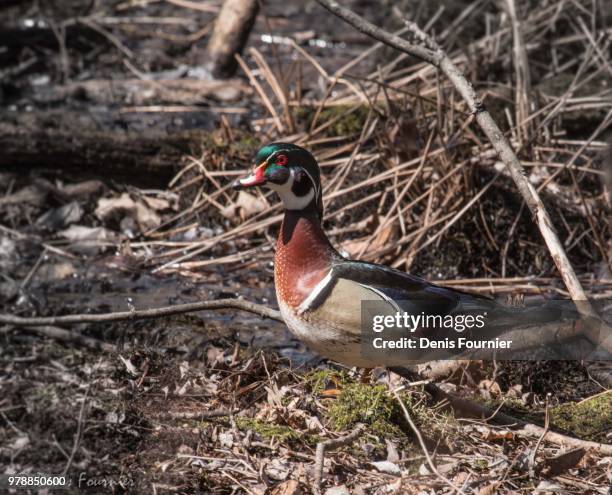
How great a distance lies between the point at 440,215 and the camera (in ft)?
17.1

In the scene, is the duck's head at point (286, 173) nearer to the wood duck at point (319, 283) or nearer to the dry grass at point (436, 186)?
the wood duck at point (319, 283)

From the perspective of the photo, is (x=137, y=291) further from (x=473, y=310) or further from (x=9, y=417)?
(x=473, y=310)

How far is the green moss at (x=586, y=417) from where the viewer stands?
3468mm

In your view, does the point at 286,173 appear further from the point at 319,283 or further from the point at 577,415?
the point at 577,415

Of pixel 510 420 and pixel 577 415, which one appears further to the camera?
pixel 577 415

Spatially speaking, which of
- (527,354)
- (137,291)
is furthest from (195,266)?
(527,354)

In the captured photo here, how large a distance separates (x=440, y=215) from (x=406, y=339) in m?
1.99

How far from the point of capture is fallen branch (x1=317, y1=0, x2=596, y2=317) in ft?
11.2

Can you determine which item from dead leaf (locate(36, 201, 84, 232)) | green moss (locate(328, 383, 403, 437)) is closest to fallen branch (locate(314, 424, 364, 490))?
green moss (locate(328, 383, 403, 437))

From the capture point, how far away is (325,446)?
3.03m

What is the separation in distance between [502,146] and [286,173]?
945 millimetres

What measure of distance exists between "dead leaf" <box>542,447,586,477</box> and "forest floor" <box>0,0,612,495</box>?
0.03 feet

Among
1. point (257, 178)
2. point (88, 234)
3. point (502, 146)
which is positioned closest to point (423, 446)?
point (257, 178)

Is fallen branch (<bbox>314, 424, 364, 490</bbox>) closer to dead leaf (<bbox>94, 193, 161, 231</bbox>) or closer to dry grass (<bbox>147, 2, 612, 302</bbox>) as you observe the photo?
dry grass (<bbox>147, 2, 612, 302</bbox>)
